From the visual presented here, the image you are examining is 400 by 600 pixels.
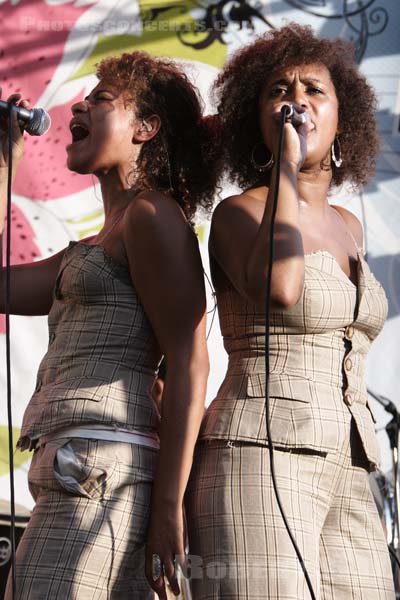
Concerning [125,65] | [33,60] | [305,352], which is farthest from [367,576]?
[33,60]

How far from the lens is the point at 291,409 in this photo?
1816 millimetres

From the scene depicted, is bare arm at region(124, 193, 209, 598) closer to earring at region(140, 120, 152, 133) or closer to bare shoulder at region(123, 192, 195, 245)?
bare shoulder at region(123, 192, 195, 245)

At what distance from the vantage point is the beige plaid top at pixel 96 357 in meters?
1.87

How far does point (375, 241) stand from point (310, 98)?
1.82 metres

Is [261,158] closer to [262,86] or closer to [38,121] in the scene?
[262,86]

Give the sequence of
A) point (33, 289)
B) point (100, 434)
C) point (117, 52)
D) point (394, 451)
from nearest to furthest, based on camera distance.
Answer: point (100, 434)
point (33, 289)
point (394, 451)
point (117, 52)

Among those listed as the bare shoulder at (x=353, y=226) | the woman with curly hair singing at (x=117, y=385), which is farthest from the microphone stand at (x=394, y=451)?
the woman with curly hair singing at (x=117, y=385)

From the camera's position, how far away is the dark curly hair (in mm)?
2260

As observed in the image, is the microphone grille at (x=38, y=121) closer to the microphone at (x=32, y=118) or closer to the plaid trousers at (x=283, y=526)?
the microphone at (x=32, y=118)

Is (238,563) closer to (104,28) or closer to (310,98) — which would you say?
(310,98)

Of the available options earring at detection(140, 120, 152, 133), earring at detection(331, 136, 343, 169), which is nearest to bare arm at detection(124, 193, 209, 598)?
earring at detection(140, 120, 152, 133)

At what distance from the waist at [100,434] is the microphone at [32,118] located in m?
0.64

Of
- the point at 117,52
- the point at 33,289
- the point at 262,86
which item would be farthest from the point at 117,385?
the point at 117,52

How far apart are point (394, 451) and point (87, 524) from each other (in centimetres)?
200
